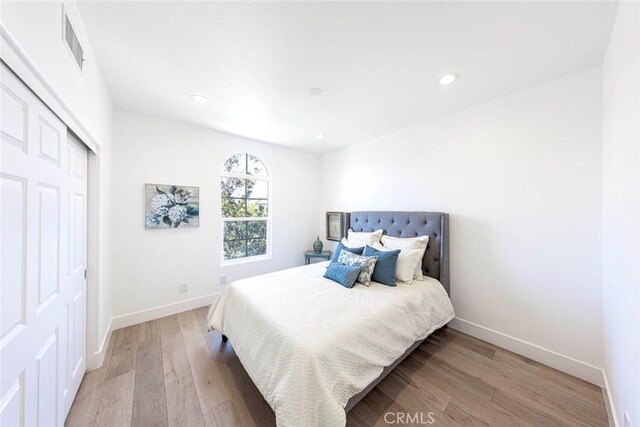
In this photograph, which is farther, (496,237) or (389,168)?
(389,168)

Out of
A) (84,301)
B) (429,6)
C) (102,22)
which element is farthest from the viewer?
(84,301)

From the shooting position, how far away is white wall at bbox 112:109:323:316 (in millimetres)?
2543

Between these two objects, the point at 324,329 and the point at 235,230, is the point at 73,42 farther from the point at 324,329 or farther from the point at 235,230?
the point at 235,230

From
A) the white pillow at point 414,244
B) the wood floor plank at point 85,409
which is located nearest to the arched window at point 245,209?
the wood floor plank at point 85,409

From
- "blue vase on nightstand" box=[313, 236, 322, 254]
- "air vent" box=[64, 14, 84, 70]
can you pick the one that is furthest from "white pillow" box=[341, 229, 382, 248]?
"air vent" box=[64, 14, 84, 70]

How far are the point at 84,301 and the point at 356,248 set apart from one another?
2.54m

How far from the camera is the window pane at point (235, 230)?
3.47 m

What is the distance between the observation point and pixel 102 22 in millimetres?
1382

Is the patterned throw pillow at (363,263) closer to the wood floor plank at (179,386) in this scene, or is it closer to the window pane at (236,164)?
the wood floor plank at (179,386)

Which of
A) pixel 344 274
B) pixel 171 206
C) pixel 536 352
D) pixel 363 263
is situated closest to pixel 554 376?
pixel 536 352

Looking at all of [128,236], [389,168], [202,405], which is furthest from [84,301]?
[389,168]

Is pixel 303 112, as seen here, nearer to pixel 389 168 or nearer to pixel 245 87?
pixel 245 87

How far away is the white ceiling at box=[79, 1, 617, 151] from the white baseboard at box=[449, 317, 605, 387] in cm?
240

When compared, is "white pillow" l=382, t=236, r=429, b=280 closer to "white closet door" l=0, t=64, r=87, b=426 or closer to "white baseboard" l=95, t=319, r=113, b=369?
"white closet door" l=0, t=64, r=87, b=426
